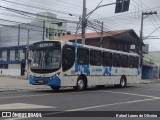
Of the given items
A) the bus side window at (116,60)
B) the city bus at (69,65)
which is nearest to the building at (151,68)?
the bus side window at (116,60)

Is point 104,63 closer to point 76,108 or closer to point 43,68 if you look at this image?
point 43,68

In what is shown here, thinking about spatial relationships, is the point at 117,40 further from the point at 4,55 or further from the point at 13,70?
the point at 4,55

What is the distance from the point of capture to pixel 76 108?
43.7 ft

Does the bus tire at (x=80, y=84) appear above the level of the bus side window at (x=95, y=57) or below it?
below

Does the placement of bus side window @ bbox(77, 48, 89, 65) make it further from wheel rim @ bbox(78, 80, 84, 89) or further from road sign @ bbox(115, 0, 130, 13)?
road sign @ bbox(115, 0, 130, 13)

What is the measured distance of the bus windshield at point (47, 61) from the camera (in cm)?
2177

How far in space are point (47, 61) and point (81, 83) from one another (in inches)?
126

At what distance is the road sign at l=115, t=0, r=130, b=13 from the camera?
26.5 m

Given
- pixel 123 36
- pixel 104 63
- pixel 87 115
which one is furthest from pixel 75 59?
pixel 123 36

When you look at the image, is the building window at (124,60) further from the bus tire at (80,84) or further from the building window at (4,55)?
the building window at (4,55)

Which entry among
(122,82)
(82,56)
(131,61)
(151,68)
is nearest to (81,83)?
(82,56)

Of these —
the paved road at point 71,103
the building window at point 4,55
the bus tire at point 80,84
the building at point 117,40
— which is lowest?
the paved road at point 71,103

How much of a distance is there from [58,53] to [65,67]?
948 mm

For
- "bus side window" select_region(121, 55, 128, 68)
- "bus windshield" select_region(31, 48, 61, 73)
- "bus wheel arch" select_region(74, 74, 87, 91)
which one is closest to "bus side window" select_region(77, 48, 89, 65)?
"bus wheel arch" select_region(74, 74, 87, 91)
